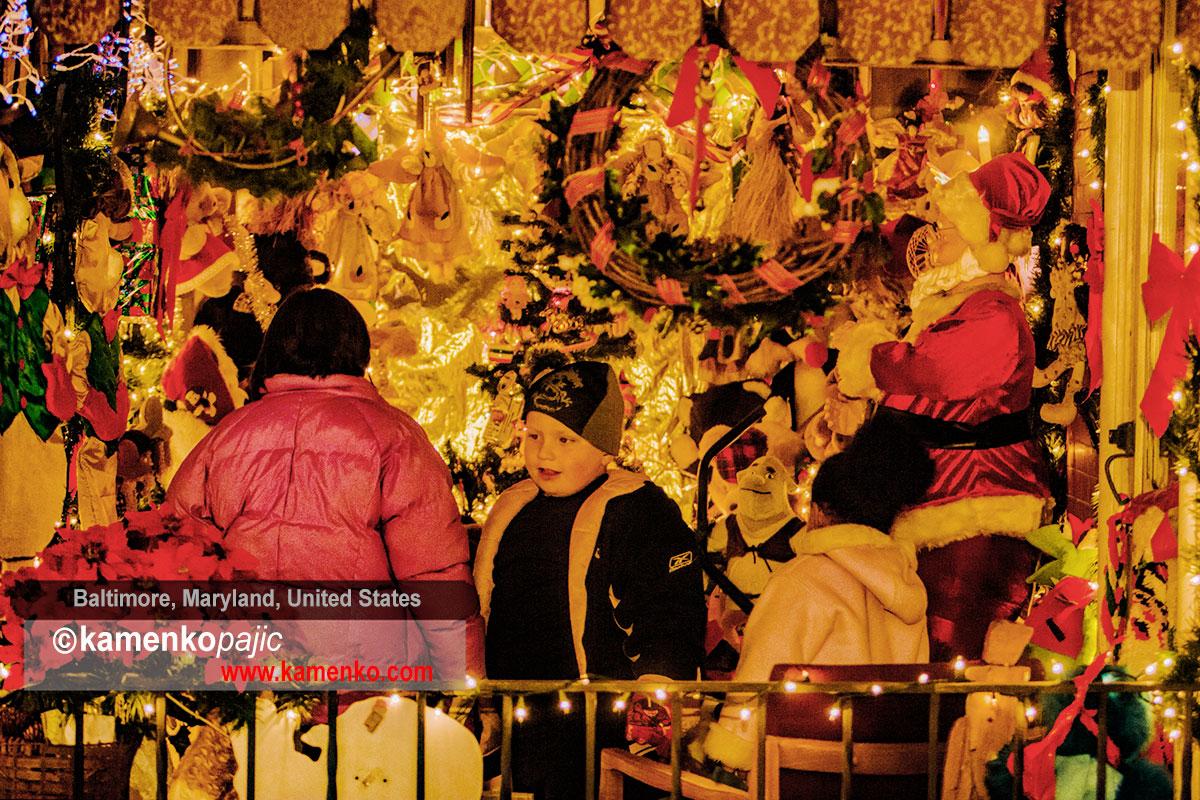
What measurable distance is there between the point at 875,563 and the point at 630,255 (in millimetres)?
1656

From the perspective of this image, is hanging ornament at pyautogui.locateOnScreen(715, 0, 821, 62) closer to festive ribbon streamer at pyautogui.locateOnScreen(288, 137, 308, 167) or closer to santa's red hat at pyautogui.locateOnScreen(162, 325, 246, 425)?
festive ribbon streamer at pyautogui.locateOnScreen(288, 137, 308, 167)

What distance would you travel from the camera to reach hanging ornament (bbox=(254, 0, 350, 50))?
13.4 feet

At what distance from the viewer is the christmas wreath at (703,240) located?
16.2 ft

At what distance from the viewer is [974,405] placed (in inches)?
216

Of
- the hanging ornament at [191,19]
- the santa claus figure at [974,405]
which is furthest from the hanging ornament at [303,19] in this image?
the santa claus figure at [974,405]

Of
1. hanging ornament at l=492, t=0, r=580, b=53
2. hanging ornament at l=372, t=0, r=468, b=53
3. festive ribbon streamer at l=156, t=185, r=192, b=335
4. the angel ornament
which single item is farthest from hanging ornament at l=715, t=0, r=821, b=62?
festive ribbon streamer at l=156, t=185, r=192, b=335

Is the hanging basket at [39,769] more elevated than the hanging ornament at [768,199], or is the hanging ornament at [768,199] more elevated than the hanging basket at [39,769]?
the hanging ornament at [768,199]

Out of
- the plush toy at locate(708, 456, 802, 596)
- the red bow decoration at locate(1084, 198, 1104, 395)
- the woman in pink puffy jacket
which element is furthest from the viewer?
the plush toy at locate(708, 456, 802, 596)

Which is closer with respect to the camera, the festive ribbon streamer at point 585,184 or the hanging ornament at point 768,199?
the festive ribbon streamer at point 585,184

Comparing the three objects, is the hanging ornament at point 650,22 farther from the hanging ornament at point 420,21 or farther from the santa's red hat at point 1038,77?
the santa's red hat at point 1038,77

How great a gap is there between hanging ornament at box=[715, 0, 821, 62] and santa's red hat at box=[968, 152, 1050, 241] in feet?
5.66

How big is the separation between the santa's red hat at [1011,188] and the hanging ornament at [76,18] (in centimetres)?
360

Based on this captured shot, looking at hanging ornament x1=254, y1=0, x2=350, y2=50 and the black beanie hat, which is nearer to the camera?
hanging ornament x1=254, y1=0, x2=350, y2=50

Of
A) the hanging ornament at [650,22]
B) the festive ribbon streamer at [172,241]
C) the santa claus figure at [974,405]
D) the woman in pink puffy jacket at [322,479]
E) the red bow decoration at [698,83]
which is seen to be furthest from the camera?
the festive ribbon streamer at [172,241]
